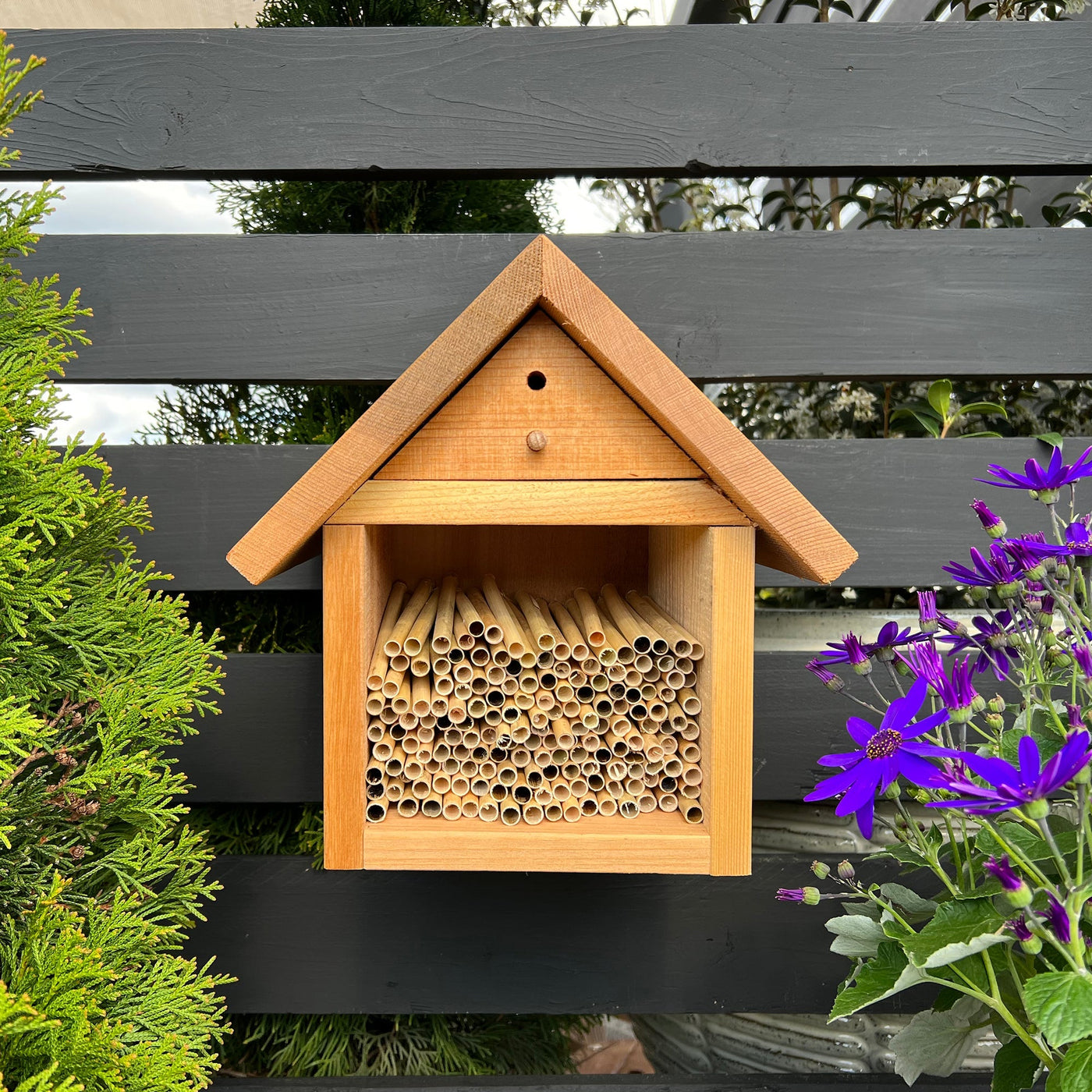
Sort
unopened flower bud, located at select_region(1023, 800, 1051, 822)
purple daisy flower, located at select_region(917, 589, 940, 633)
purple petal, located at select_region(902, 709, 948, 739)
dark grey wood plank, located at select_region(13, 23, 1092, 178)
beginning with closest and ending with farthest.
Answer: unopened flower bud, located at select_region(1023, 800, 1051, 822) < purple petal, located at select_region(902, 709, 948, 739) < purple daisy flower, located at select_region(917, 589, 940, 633) < dark grey wood plank, located at select_region(13, 23, 1092, 178)

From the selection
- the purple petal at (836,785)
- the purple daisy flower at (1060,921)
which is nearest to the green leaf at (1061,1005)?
the purple daisy flower at (1060,921)

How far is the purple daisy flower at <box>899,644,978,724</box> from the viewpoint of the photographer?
0.52 metres

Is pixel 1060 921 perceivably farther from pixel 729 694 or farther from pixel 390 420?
pixel 390 420

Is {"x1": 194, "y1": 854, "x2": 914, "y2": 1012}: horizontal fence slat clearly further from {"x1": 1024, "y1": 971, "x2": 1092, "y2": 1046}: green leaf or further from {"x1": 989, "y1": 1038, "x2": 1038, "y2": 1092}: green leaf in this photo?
{"x1": 1024, "y1": 971, "x2": 1092, "y2": 1046}: green leaf

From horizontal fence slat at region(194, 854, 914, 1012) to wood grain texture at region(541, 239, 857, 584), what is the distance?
56 centimetres

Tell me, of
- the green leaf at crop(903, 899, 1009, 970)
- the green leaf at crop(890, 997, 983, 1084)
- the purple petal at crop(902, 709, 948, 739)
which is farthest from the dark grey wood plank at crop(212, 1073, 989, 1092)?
the purple petal at crop(902, 709, 948, 739)

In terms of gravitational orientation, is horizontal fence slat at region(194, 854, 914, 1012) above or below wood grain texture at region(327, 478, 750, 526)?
below

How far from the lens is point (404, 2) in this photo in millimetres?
1061

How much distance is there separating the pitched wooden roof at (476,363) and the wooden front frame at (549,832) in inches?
1.6

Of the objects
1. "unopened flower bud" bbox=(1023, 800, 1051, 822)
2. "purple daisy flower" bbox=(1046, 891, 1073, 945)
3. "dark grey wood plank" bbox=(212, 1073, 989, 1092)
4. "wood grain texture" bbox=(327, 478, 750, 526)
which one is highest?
"wood grain texture" bbox=(327, 478, 750, 526)

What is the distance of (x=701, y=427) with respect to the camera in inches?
25.2

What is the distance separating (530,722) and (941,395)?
→ 0.73 meters

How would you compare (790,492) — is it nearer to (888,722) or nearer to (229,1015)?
A: (888,722)

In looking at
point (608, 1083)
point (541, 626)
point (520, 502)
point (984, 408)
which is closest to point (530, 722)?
point (541, 626)
